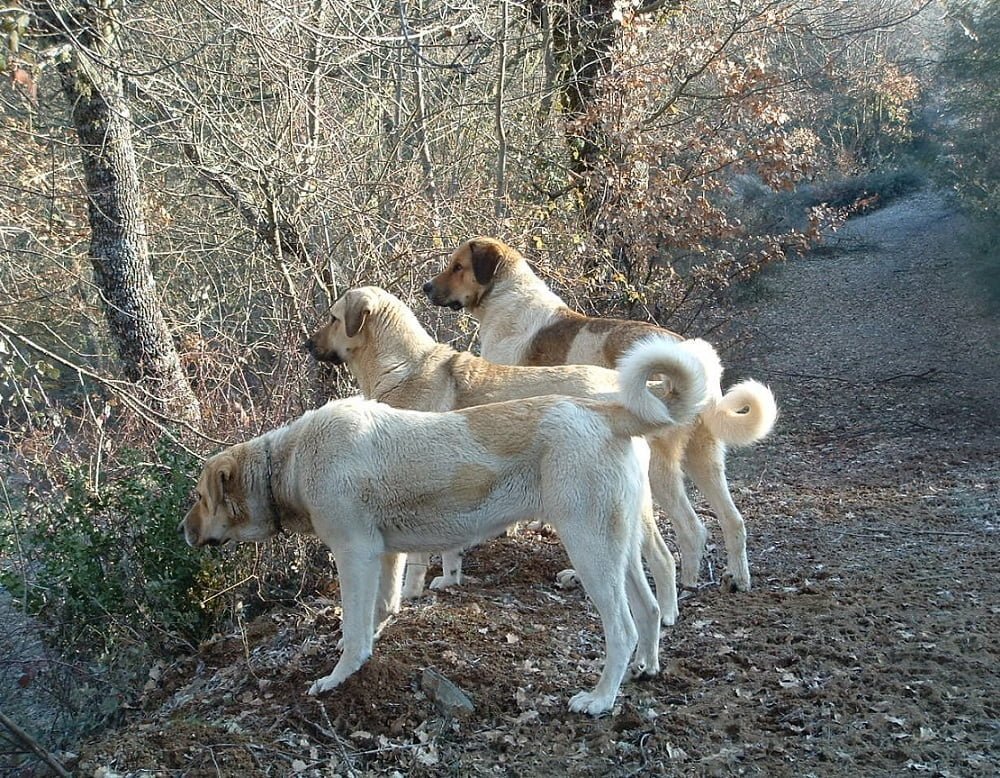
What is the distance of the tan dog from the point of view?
15.5 feet

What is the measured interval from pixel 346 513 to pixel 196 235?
20.7ft

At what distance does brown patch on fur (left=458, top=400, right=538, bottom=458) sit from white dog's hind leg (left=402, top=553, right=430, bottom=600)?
170cm

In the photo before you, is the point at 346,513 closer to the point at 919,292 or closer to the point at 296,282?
the point at 296,282

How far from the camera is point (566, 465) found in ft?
15.5

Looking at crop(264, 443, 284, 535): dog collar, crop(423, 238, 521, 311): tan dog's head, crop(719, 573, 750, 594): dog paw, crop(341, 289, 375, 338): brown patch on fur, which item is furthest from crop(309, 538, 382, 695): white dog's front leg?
crop(423, 238, 521, 311): tan dog's head

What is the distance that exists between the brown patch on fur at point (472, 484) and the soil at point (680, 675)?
108cm

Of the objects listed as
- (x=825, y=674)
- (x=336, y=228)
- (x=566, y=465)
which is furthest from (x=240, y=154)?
(x=825, y=674)

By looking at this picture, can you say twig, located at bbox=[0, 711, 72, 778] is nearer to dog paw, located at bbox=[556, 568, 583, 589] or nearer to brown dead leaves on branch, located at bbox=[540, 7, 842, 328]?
dog paw, located at bbox=[556, 568, 583, 589]

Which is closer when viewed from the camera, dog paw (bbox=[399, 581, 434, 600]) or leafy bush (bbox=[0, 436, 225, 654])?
leafy bush (bbox=[0, 436, 225, 654])

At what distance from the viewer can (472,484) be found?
4891mm

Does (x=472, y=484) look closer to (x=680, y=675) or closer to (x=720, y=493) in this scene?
(x=680, y=675)

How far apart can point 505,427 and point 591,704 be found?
4.84 ft

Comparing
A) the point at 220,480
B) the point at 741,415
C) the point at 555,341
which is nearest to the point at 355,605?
the point at 220,480

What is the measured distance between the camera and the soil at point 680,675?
4547mm
